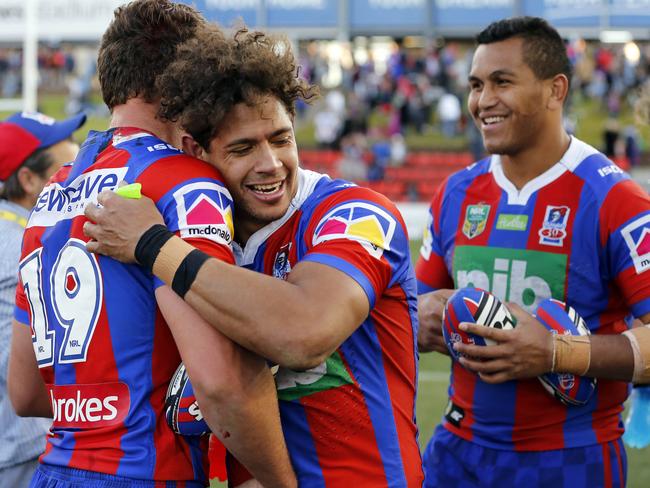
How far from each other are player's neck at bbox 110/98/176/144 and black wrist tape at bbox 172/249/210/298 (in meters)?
0.54

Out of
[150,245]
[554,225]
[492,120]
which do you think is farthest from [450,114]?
[150,245]

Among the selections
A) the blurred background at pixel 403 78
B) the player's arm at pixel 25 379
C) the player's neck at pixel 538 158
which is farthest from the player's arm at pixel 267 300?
the blurred background at pixel 403 78

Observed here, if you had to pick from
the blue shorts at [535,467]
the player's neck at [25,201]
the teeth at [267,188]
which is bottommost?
the blue shorts at [535,467]

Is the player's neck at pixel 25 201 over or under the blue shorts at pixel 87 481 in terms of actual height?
over

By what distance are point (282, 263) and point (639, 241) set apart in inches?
58.3

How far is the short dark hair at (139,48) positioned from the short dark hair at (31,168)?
4.95 ft

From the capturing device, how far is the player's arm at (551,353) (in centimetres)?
351

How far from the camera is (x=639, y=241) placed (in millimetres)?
3570

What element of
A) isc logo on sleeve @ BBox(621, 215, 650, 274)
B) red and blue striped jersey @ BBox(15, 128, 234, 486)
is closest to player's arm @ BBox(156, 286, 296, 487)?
red and blue striped jersey @ BBox(15, 128, 234, 486)

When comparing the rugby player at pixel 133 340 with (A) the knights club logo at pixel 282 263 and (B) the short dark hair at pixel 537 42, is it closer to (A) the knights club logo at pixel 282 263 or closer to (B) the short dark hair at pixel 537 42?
(A) the knights club logo at pixel 282 263

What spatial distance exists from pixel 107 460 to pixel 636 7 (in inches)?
1326

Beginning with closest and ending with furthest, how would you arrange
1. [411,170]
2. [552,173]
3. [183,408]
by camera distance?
[183,408]
[552,173]
[411,170]

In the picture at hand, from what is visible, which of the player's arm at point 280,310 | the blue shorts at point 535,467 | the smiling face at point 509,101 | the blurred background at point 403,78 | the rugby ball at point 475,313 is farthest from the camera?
the blurred background at point 403,78

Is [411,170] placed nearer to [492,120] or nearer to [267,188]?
[492,120]
